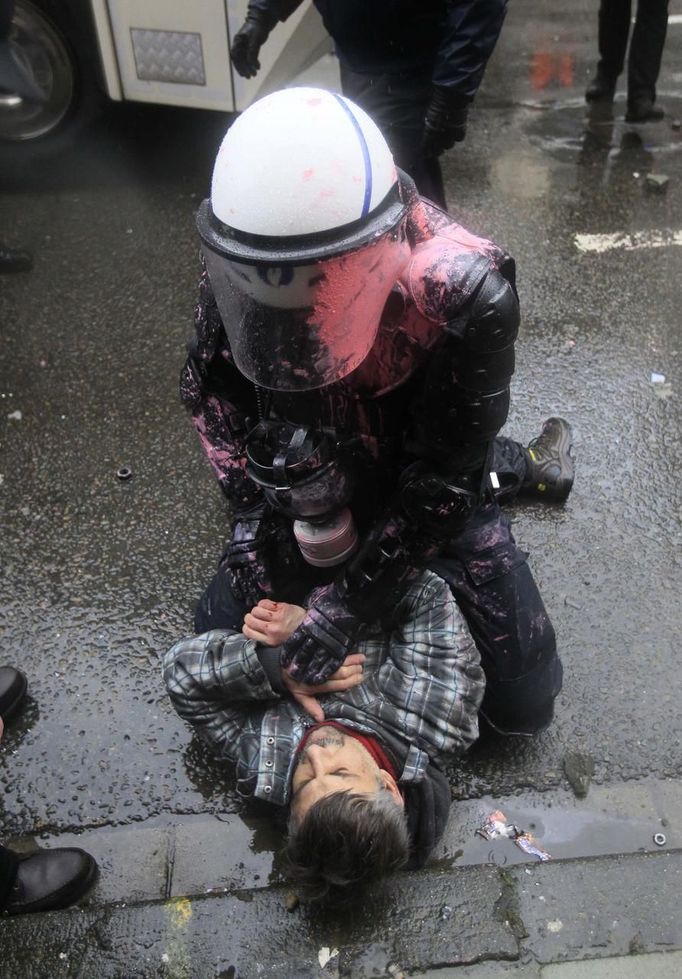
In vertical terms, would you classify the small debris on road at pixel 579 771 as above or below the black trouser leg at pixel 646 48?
below

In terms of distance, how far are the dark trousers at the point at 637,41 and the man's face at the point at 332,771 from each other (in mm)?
4620

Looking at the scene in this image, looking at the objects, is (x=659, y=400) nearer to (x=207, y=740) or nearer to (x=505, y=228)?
(x=505, y=228)

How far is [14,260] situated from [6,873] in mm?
3056

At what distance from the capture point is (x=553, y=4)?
22.6 ft

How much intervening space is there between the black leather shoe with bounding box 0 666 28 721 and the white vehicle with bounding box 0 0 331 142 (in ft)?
10.1

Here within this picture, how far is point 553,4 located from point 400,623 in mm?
6641

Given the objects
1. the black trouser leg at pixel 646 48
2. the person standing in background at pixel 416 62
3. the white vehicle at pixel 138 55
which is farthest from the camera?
the black trouser leg at pixel 646 48

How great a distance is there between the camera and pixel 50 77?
456 centimetres

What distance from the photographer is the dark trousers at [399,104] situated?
10.2ft

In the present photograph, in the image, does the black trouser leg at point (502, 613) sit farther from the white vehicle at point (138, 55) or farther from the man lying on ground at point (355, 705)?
the white vehicle at point (138, 55)

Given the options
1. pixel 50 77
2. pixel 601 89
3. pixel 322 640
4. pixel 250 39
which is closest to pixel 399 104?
pixel 250 39

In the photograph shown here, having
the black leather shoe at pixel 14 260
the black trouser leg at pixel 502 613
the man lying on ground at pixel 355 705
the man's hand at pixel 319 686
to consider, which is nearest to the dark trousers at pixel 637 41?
the black leather shoe at pixel 14 260

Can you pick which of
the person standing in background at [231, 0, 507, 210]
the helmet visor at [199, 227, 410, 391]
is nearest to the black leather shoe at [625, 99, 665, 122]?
the person standing in background at [231, 0, 507, 210]

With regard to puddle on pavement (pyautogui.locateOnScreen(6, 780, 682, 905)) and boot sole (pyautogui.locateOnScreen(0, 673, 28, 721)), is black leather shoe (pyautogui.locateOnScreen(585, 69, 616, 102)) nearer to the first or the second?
puddle on pavement (pyautogui.locateOnScreen(6, 780, 682, 905))
